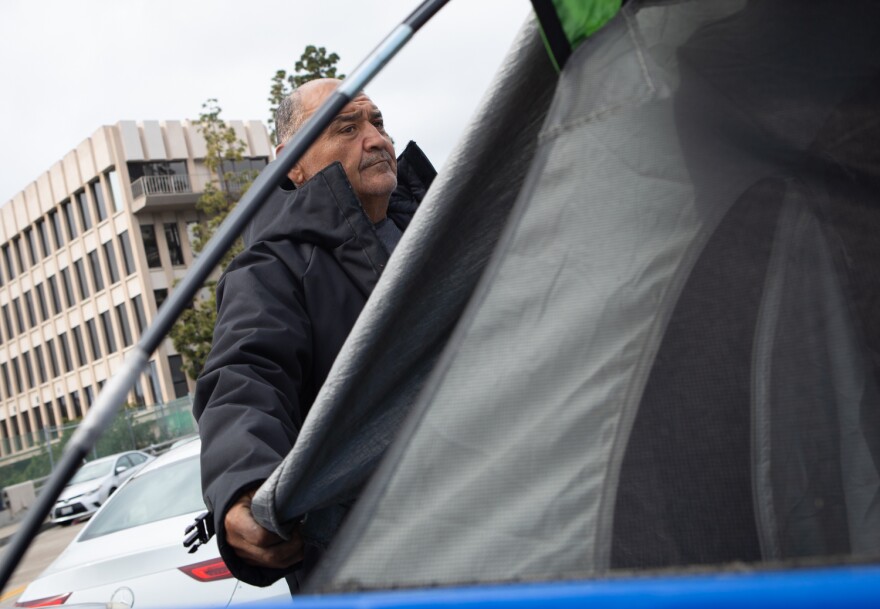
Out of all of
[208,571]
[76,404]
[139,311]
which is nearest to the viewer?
[208,571]

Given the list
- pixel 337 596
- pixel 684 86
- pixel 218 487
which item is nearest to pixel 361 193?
pixel 218 487

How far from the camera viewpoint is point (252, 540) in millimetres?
1531

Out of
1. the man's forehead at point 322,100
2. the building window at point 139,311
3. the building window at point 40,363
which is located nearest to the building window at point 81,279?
the building window at point 139,311

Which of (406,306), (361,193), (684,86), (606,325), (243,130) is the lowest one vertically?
(606,325)

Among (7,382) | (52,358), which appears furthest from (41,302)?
(7,382)

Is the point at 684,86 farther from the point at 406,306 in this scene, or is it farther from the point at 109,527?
the point at 109,527

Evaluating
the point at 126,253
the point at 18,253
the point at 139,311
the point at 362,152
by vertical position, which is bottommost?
the point at 362,152

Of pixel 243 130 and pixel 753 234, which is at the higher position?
pixel 243 130

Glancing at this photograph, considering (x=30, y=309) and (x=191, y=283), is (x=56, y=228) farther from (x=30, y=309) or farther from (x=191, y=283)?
(x=191, y=283)

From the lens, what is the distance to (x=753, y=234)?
3.80 ft

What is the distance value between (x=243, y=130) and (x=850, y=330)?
4380 centimetres

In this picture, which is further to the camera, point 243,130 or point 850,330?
point 243,130

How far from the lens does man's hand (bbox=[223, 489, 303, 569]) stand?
5.00 feet

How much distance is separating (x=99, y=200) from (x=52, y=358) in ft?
30.7
